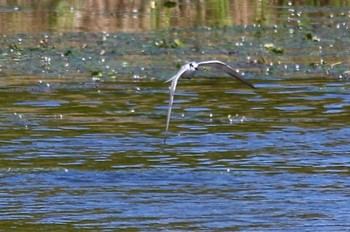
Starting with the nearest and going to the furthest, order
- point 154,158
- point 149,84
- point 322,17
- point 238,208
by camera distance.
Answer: point 238,208, point 154,158, point 149,84, point 322,17

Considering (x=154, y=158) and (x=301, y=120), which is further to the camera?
(x=301, y=120)

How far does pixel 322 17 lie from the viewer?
61.8ft

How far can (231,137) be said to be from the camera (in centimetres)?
1045

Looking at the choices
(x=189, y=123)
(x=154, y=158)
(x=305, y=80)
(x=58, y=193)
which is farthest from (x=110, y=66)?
(x=58, y=193)

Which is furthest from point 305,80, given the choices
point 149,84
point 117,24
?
point 117,24

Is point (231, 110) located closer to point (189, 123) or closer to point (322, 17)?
point (189, 123)

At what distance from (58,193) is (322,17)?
11.1 m

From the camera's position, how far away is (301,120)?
Result: 11172 millimetres

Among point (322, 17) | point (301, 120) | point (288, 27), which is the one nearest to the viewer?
point (301, 120)

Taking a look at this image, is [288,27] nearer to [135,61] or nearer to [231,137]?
[135,61]

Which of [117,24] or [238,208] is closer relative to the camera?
[238,208]

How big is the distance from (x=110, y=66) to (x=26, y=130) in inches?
146

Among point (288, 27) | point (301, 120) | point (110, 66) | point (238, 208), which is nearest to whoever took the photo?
point (238, 208)

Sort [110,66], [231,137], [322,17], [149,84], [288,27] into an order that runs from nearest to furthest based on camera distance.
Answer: [231,137] → [149,84] → [110,66] → [288,27] → [322,17]
